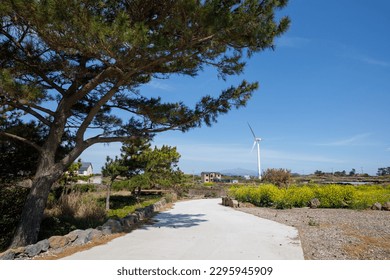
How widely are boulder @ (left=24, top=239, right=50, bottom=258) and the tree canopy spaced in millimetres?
1394

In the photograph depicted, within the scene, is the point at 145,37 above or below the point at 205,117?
above

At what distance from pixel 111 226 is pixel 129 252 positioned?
1896 mm

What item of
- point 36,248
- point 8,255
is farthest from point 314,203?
point 8,255

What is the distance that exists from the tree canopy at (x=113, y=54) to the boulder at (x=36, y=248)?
1.39m

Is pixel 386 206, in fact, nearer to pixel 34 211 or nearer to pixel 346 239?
pixel 346 239

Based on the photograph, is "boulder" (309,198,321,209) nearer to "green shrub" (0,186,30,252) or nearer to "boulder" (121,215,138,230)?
"boulder" (121,215,138,230)

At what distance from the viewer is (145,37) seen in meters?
5.13

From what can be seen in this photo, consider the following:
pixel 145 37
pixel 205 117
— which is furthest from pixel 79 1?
pixel 205 117

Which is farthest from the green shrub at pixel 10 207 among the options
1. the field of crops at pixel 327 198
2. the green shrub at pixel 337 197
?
the green shrub at pixel 337 197

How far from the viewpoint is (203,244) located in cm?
568

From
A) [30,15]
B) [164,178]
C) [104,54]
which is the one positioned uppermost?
[30,15]

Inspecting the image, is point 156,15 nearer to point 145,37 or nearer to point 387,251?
point 145,37

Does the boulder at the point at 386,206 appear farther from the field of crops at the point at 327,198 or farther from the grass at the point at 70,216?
the grass at the point at 70,216

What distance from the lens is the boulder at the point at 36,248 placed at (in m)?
4.70
